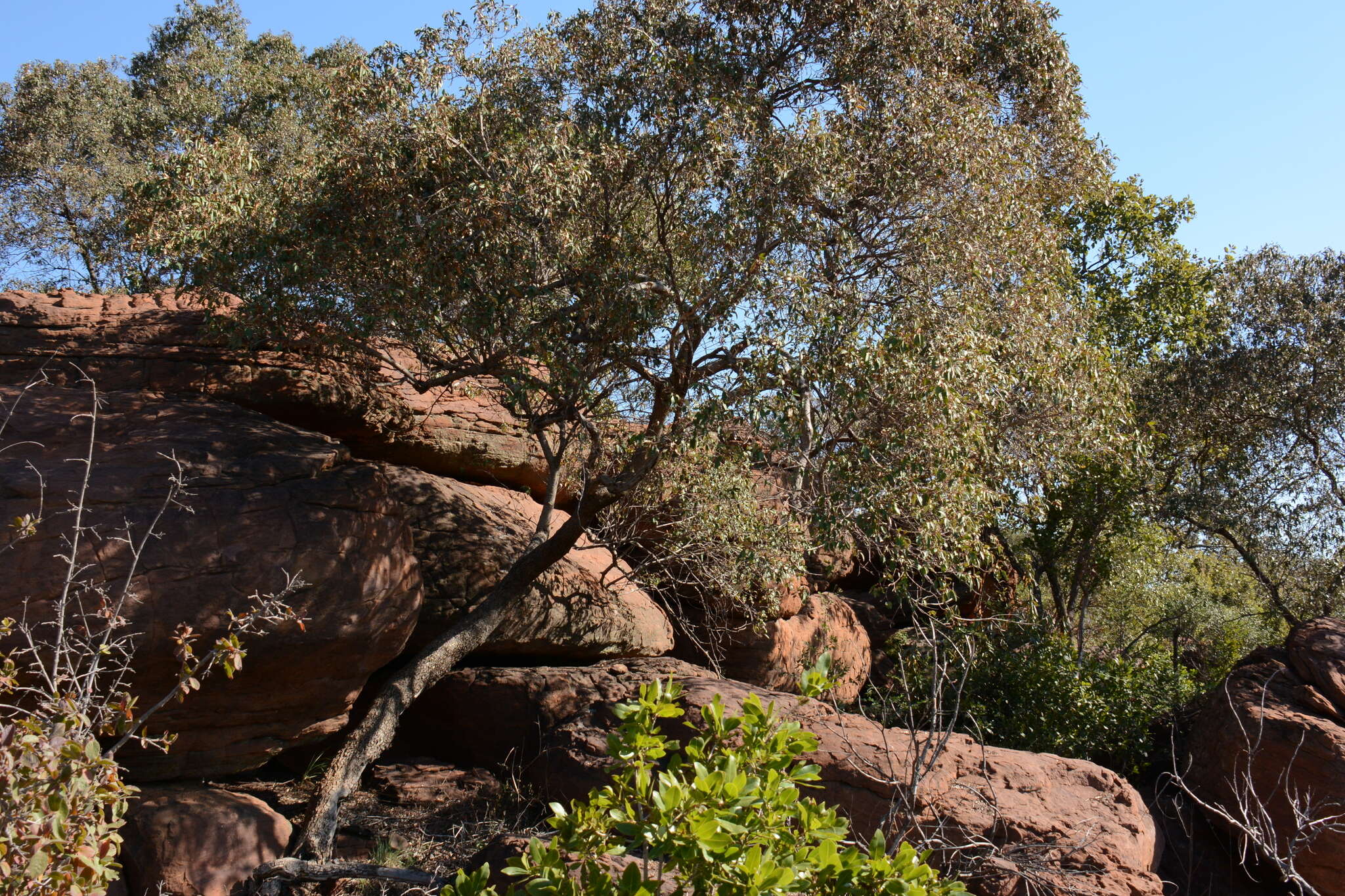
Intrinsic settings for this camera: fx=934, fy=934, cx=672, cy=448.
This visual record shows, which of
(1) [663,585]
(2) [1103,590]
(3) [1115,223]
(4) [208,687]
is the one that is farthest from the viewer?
(3) [1115,223]

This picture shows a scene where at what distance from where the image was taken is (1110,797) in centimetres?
721

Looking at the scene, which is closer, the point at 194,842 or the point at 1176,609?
the point at 194,842

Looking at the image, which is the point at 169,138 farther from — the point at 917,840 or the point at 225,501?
the point at 917,840

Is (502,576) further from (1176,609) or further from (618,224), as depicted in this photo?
(1176,609)

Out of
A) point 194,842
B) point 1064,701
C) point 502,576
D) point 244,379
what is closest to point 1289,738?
point 1064,701

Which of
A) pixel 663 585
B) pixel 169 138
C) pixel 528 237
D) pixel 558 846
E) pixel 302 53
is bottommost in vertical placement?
pixel 558 846

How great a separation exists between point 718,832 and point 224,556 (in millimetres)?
5511

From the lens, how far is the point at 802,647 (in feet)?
38.0

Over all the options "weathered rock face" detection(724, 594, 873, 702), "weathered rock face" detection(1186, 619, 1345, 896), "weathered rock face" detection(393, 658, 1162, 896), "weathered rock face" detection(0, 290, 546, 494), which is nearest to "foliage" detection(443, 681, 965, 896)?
"weathered rock face" detection(393, 658, 1162, 896)

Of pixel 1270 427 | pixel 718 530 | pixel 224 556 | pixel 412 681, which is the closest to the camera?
pixel 224 556

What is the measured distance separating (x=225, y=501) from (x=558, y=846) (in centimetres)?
529

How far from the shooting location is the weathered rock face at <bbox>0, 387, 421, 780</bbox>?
22.0 ft

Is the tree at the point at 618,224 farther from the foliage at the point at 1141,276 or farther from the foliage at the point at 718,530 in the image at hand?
the foliage at the point at 1141,276

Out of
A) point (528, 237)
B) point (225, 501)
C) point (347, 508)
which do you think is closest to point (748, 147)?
point (528, 237)
